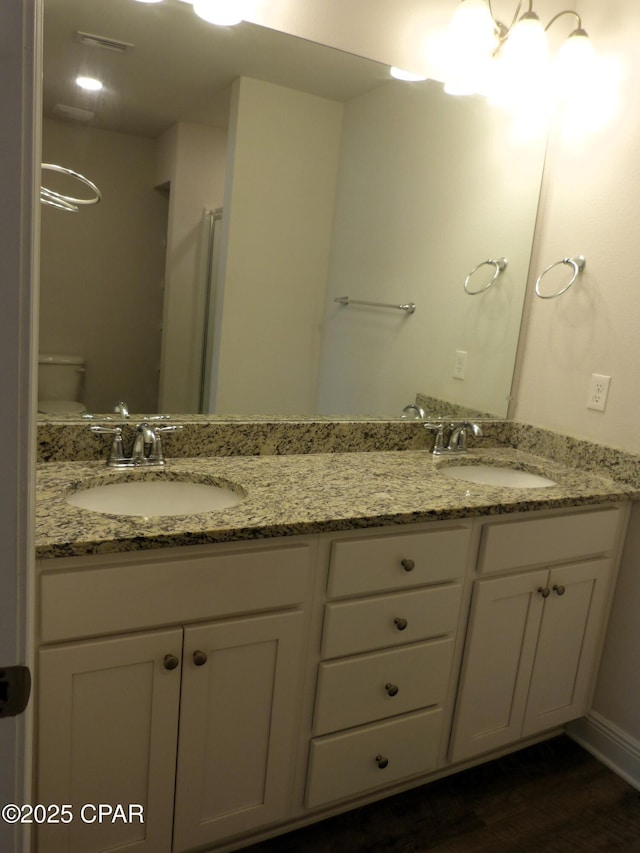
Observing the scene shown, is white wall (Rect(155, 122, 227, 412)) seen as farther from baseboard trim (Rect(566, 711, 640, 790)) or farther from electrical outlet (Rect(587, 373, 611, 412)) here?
baseboard trim (Rect(566, 711, 640, 790))

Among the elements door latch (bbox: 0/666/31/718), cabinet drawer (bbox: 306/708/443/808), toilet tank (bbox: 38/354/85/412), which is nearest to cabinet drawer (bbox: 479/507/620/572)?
cabinet drawer (bbox: 306/708/443/808)

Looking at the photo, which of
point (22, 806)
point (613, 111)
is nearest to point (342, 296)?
point (613, 111)

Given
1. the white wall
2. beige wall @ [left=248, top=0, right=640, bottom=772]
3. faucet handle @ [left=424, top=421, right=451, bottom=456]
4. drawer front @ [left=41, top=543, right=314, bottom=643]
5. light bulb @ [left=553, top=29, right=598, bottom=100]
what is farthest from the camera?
faucet handle @ [left=424, top=421, right=451, bottom=456]

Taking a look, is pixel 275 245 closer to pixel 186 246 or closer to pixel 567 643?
pixel 186 246

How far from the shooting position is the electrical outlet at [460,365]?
2236 millimetres

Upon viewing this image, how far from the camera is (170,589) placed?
4.04ft

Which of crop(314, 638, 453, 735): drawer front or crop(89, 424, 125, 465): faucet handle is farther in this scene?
crop(89, 424, 125, 465): faucet handle

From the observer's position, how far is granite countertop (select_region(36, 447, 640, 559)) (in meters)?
1.19

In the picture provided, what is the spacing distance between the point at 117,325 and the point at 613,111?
5.12 feet

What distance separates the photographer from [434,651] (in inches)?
63.6

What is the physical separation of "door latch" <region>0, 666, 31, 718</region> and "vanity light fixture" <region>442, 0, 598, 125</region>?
6.48 ft

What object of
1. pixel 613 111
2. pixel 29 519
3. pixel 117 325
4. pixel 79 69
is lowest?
pixel 29 519

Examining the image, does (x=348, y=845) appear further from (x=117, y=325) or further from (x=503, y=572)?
(x=117, y=325)

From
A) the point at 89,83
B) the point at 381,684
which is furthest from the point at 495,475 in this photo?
the point at 89,83
